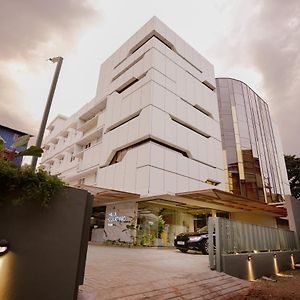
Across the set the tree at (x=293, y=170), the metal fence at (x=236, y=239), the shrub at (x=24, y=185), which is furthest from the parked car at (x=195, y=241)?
the tree at (x=293, y=170)

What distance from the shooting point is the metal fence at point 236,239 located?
6.86 meters

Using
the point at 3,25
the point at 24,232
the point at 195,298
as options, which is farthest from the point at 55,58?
the point at 195,298

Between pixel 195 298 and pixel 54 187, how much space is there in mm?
3709

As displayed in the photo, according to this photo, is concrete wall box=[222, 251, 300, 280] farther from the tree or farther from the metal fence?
the tree

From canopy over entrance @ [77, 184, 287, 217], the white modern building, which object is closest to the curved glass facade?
the white modern building

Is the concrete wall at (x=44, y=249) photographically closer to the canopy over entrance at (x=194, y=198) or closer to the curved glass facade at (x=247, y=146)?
the canopy over entrance at (x=194, y=198)

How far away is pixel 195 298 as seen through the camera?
184 inches

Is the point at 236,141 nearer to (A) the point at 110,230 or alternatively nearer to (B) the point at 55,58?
(A) the point at 110,230

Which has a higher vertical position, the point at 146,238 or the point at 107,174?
the point at 107,174

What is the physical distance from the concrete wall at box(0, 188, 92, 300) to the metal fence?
4536mm

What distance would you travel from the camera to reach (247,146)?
27641 millimetres

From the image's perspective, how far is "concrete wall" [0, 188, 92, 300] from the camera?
9.65 feet

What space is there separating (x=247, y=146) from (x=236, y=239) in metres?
22.3

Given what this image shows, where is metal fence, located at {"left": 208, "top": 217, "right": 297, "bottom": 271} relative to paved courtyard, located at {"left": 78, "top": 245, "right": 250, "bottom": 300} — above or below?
above
